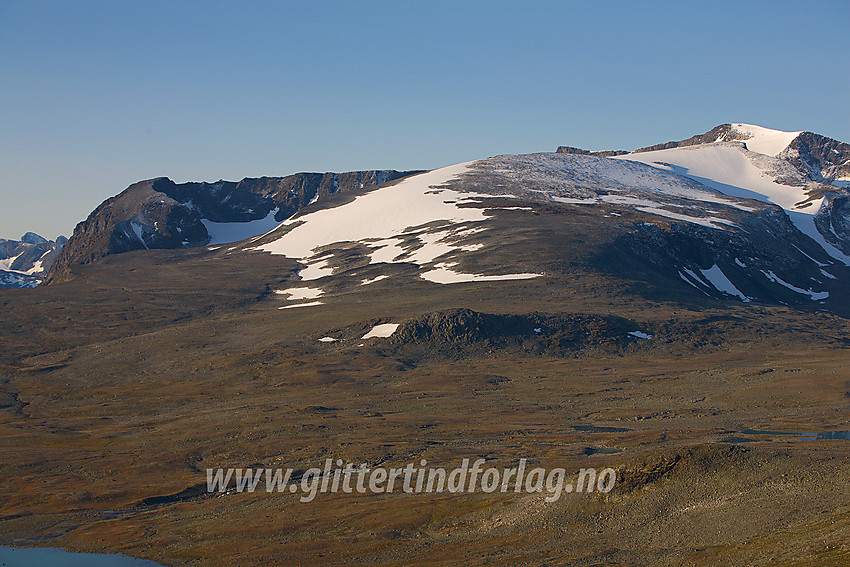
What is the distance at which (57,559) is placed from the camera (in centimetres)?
4750

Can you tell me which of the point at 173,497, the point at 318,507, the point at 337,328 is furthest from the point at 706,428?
the point at 337,328

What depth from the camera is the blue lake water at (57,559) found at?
46250 mm

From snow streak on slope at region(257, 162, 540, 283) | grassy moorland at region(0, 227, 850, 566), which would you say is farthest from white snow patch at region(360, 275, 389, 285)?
snow streak on slope at region(257, 162, 540, 283)

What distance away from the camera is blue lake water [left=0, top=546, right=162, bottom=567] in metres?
46.2

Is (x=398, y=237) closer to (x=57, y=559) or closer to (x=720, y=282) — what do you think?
(x=720, y=282)

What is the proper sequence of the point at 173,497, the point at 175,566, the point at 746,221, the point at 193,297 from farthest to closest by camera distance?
1. the point at 746,221
2. the point at 193,297
3. the point at 173,497
4. the point at 175,566

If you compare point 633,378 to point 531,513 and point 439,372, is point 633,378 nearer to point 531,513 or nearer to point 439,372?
point 439,372

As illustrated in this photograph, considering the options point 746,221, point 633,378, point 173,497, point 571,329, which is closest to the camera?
point 173,497

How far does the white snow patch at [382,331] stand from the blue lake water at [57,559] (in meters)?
65.4

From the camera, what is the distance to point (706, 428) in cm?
7000

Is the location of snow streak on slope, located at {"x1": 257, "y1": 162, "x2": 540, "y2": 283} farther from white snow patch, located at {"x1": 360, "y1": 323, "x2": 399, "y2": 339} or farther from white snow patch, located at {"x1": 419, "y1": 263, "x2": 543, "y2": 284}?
white snow patch, located at {"x1": 360, "y1": 323, "x2": 399, "y2": 339}

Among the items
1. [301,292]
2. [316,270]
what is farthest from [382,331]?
[316,270]

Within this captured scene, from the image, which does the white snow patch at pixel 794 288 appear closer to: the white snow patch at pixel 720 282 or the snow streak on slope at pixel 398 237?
the white snow patch at pixel 720 282

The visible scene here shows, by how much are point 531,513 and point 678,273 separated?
117 m
